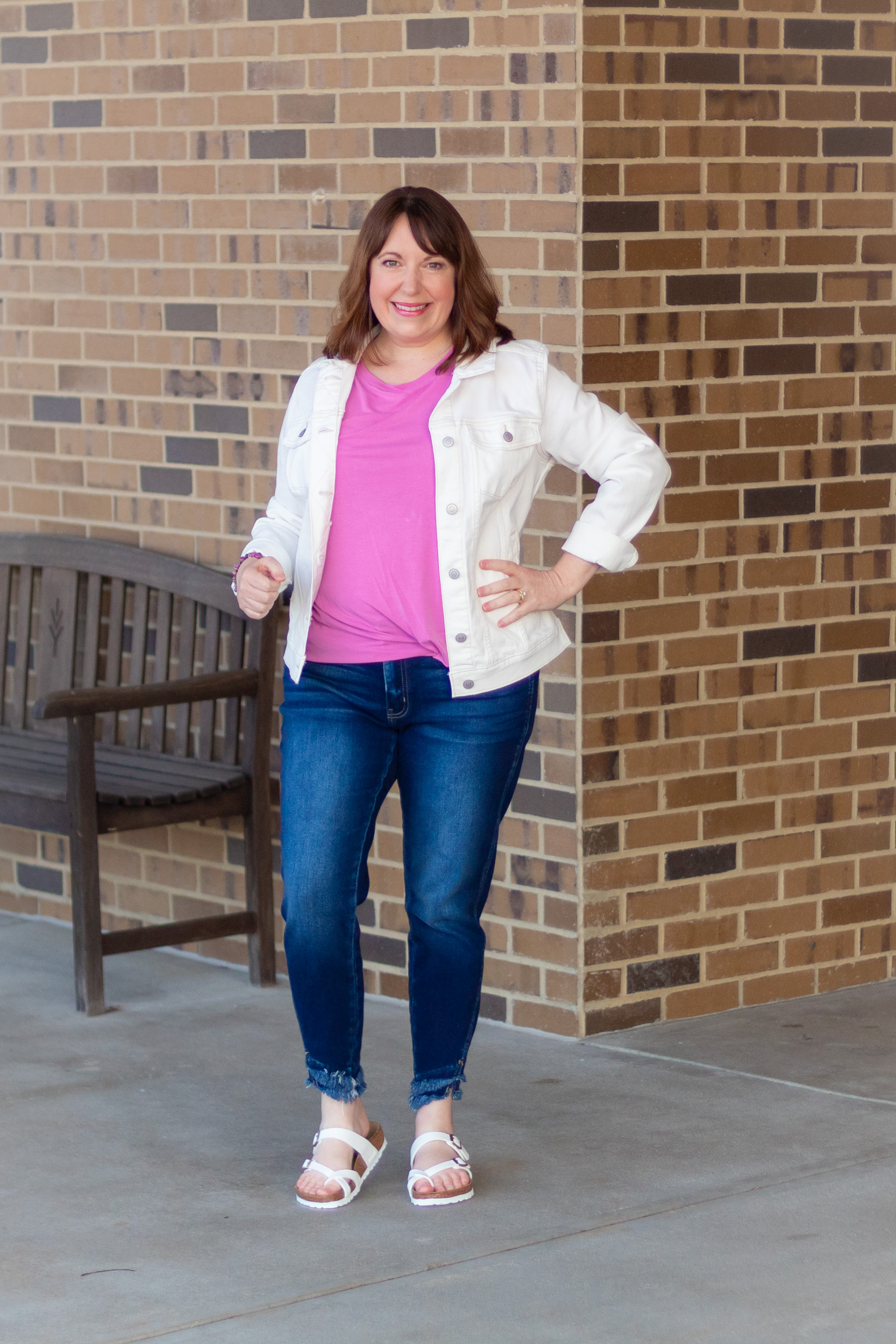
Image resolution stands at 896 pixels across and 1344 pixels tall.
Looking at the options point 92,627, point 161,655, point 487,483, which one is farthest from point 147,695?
point 487,483

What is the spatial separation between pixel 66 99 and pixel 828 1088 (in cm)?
347

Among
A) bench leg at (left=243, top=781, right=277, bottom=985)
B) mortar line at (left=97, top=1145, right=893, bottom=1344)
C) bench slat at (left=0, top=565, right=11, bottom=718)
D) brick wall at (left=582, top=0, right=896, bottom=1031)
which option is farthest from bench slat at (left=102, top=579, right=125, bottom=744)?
mortar line at (left=97, top=1145, right=893, bottom=1344)

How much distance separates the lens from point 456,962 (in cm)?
410

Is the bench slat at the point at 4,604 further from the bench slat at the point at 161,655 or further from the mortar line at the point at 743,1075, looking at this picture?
the mortar line at the point at 743,1075

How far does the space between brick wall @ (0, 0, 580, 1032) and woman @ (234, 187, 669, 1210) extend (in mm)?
1010

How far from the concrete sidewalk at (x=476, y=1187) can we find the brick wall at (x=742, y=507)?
0.31 m

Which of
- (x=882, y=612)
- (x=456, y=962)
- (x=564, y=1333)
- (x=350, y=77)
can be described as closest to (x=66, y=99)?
(x=350, y=77)

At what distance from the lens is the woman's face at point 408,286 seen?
156 inches

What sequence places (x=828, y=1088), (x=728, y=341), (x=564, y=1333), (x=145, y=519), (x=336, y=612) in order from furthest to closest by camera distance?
(x=145, y=519), (x=728, y=341), (x=828, y=1088), (x=336, y=612), (x=564, y=1333)

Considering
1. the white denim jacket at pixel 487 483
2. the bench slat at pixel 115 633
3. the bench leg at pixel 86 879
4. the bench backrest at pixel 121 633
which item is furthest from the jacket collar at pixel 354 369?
the bench slat at pixel 115 633

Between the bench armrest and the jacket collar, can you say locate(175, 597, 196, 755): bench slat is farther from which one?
the jacket collar

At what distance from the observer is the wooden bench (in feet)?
18.0

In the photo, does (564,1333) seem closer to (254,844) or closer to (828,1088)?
(828,1088)

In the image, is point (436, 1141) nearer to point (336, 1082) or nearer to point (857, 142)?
point (336, 1082)
